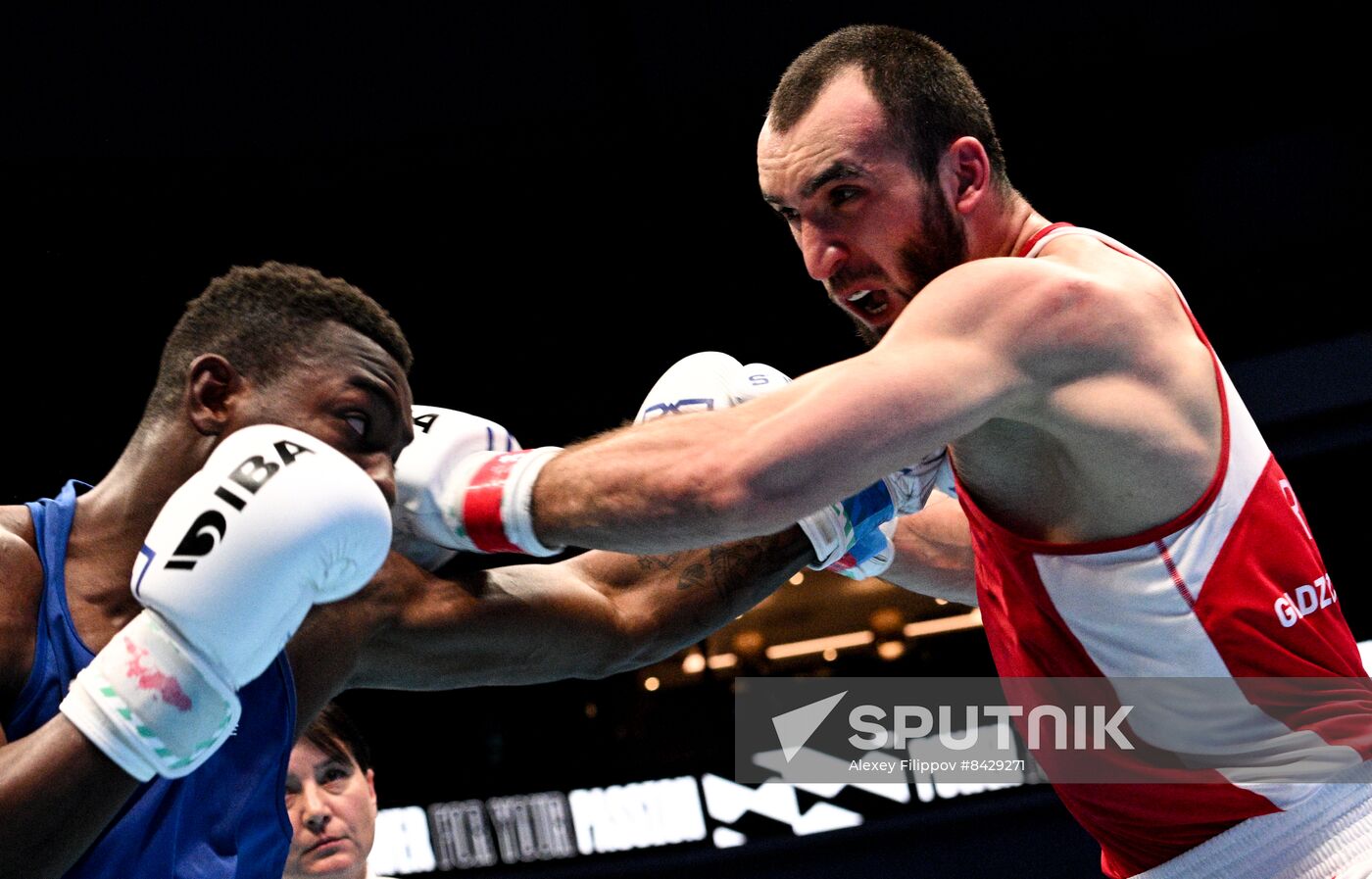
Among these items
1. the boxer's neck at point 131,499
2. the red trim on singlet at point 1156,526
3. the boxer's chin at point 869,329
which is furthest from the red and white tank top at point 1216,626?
the boxer's neck at point 131,499

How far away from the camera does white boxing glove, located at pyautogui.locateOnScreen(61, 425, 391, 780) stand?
1752 millimetres

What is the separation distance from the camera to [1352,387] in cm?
733

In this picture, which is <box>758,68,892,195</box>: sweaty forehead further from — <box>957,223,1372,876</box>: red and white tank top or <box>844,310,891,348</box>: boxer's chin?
<box>957,223,1372,876</box>: red and white tank top

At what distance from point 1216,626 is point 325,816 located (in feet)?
8.66

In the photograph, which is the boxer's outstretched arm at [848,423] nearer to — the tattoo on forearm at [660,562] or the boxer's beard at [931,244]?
the boxer's beard at [931,244]

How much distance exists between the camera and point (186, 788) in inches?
81.0

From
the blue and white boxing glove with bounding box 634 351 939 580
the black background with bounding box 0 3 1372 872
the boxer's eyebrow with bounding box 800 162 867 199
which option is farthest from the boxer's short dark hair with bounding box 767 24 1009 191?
the black background with bounding box 0 3 1372 872

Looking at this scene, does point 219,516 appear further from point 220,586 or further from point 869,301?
point 869,301

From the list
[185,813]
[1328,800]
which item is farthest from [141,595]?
[1328,800]

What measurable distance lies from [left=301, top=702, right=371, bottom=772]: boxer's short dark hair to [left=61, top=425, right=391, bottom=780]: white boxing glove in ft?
6.43

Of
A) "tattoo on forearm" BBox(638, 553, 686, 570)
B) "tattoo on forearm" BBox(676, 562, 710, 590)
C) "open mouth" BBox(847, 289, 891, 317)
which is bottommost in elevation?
"tattoo on forearm" BBox(676, 562, 710, 590)

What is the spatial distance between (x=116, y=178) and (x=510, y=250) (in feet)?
7.83

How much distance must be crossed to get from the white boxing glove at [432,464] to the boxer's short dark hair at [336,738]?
1.56 m

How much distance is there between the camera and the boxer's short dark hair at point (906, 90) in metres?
2.49
